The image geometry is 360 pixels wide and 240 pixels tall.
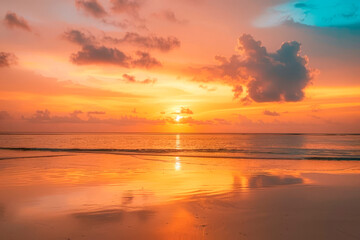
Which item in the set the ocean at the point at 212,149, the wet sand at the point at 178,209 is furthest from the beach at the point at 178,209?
the ocean at the point at 212,149

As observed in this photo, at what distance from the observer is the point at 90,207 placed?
11.7 meters

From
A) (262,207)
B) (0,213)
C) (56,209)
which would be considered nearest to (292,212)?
(262,207)

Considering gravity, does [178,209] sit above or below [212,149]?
above

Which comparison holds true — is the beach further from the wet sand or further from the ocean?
the ocean

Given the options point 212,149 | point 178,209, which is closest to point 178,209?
point 178,209

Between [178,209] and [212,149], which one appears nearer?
[178,209]

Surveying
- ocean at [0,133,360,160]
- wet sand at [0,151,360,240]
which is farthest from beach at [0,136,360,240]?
ocean at [0,133,360,160]

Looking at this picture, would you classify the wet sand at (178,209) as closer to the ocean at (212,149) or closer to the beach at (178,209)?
the beach at (178,209)

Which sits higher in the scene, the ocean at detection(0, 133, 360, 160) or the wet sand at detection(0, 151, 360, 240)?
the wet sand at detection(0, 151, 360, 240)

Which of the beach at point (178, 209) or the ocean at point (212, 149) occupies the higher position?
the beach at point (178, 209)

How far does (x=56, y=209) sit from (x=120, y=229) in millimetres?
3882

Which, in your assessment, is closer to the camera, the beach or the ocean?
the beach

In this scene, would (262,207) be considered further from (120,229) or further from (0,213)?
(0,213)

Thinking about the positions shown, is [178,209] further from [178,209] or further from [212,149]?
[212,149]
